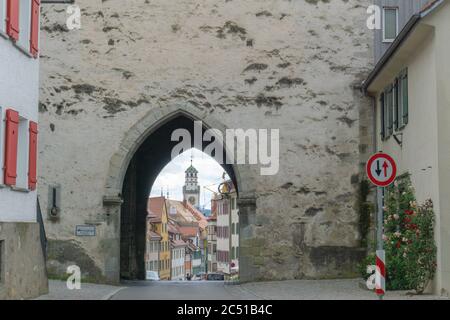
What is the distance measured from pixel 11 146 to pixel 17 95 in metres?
0.99

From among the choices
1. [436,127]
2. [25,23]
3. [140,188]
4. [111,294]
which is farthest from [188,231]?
[436,127]

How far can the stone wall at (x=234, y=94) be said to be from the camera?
2023 centimetres

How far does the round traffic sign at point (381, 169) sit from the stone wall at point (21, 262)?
19.0ft

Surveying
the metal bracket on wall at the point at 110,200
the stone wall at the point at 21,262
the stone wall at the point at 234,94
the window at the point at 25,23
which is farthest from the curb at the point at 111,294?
the window at the point at 25,23

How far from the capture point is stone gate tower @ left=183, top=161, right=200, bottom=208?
164125mm

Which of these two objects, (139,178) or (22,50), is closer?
(22,50)

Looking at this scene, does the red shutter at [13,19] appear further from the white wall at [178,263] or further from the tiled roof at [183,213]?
the tiled roof at [183,213]

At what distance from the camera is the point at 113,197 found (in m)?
20.3

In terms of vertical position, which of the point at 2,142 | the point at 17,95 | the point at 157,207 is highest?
A: the point at 157,207

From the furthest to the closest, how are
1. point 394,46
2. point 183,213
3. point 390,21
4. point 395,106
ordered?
point 183,213 < point 390,21 < point 395,106 < point 394,46

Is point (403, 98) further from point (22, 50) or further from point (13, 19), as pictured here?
point (13, 19)

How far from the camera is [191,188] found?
16550 centimetres

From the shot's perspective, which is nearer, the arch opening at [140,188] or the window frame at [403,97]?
the window frame at [403,97]

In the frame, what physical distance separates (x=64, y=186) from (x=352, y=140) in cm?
718
